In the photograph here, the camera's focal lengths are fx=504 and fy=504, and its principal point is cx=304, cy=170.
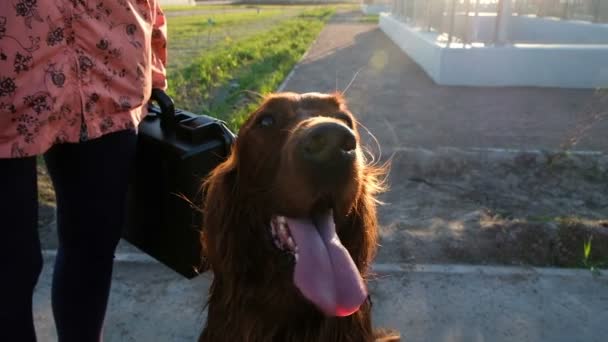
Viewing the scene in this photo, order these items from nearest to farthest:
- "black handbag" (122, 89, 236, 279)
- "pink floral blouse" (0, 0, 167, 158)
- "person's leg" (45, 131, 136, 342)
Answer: "pink floral blouse" (0, 0, 167, 158), "person's leg" (45, 131, 136, 342), "black handbag" (122, 89, 236, 279)

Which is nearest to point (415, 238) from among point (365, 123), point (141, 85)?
point (141, 85)

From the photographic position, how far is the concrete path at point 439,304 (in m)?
2.60

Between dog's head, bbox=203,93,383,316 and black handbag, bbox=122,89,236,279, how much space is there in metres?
0.11

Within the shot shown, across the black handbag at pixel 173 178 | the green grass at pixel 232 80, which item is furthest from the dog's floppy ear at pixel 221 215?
the green grass at pixel 232 80

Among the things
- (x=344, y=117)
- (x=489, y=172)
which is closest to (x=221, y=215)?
(x=344, y=117)

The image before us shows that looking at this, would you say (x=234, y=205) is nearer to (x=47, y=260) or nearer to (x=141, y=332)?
(x=141, y=332)

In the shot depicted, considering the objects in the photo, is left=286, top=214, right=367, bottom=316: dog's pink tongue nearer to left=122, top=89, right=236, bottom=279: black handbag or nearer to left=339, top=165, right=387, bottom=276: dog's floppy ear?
left=339, top=165, right=387, bottom=276: dog's floppy ear

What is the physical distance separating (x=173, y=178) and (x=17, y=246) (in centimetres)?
66

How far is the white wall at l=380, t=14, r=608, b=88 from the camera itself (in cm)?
859

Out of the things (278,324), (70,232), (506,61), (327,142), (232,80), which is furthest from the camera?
(232,80)

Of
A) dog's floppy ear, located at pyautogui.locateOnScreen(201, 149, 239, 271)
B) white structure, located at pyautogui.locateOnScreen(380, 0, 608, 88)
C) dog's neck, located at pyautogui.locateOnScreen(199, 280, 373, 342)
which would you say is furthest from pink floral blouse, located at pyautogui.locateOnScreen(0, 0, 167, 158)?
A: white structure, located at pyautogui.locateOnScreen(380, 0, 608, 88)

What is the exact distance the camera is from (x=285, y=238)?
1862mm

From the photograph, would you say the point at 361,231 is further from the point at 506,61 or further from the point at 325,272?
the point at 506,61

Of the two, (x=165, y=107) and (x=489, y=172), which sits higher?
(x=165, y=107)
